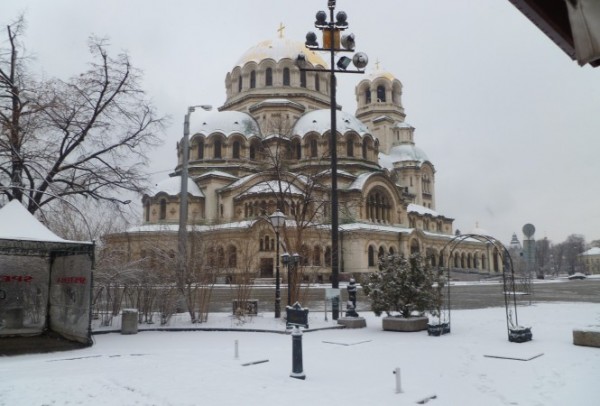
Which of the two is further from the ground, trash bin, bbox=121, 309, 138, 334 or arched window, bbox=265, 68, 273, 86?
arched window, bbox=265, 68, 273, 86

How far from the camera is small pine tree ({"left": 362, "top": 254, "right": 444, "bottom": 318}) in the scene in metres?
14.8

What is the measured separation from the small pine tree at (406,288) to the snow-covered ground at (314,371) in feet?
3.51

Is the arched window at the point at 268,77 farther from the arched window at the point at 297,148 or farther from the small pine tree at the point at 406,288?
the small pine tree at the point at 406,288

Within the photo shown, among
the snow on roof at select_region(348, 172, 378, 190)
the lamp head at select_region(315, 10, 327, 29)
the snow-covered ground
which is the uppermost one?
→ the snow on roof at select_region(348, 172, 378, 190)

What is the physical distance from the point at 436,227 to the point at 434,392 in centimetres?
6973

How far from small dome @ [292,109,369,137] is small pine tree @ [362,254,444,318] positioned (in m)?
42.8

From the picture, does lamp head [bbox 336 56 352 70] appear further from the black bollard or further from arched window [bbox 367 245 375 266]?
arched window [bbox 367 245 375 266]

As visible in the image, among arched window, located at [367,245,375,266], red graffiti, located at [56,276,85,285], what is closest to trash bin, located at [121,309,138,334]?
red graffiti, located at [56,276,85,285]

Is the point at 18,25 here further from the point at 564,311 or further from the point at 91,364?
the point at 564,311

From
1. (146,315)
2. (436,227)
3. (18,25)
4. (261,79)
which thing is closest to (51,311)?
(146,315)

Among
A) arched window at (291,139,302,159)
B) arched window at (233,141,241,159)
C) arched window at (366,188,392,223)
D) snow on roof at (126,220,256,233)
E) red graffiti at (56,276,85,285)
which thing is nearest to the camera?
red graffiti at (56,276,85,285)

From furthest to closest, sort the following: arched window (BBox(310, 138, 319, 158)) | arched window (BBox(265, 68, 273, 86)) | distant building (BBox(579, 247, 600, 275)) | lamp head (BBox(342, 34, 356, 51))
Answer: distant building (BBox(579, 247, 600, 275)) → arched window (BBox(265, 68, 273, 86)) → arched window (BBox(310, 138, 319, 158)) → lamp head (BBox(342, 34, 356, 51))

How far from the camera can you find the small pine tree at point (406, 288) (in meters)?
14.8

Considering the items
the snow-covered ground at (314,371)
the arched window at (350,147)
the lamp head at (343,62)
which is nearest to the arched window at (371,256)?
the arched window at (350,147)
